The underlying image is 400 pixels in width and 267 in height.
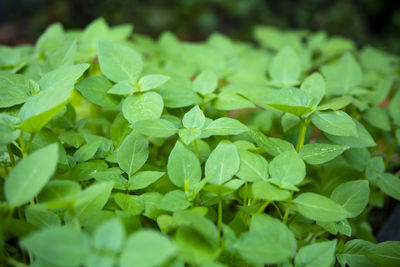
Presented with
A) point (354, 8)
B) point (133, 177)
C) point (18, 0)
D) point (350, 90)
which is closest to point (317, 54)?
point (350, 90)

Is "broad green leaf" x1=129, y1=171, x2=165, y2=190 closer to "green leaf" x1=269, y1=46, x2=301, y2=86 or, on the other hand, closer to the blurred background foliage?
"green leaf" x1=269, y1=46, x2=301, y2=86

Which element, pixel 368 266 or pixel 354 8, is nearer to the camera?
pixel 368 266

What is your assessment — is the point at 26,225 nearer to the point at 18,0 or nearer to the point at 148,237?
the point at 148,237

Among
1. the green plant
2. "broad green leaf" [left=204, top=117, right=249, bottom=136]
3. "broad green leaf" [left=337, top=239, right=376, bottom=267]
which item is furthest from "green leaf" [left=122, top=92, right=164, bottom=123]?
"broad green leaf" [left=337, top=239, right=376, bottom=267]

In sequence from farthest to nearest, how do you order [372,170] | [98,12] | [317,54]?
1. [98,12]
2. [317,54]
3. [372,170]

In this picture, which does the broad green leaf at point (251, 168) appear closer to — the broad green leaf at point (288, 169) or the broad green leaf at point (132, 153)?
the broad green leaf at point (288, 169)

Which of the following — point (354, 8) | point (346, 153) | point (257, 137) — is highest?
point (257, 137)

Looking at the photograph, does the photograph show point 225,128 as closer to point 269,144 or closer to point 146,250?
point 269,144
